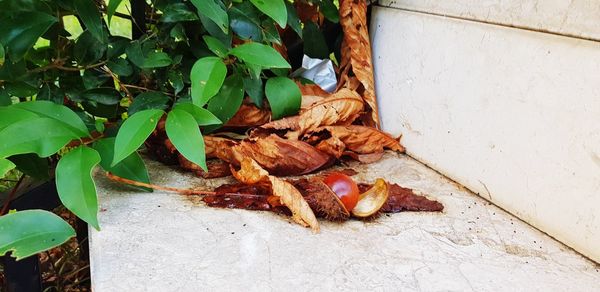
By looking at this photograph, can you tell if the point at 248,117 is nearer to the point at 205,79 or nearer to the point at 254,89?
the point at 254,89

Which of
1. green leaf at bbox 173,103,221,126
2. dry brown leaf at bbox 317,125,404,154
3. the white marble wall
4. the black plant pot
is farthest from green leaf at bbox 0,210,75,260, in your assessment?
the white marble wall

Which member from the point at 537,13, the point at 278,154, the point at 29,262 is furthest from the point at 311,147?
the point at 29,262

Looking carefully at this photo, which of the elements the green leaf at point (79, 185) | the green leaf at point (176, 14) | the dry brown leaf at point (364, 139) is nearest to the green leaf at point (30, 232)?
the green leaf at point (79, 185)

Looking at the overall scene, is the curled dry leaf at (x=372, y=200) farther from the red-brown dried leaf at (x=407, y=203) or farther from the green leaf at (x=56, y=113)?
the green leaf at (x=56, y=113)

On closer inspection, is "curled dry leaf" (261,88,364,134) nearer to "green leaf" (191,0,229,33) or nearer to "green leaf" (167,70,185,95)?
"green leaf" (167,70,185,95)

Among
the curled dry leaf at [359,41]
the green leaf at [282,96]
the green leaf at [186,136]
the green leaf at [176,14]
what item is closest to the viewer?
the green leaf at [186,136]

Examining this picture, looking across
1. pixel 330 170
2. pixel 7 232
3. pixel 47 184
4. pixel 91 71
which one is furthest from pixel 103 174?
pixel 330 170
